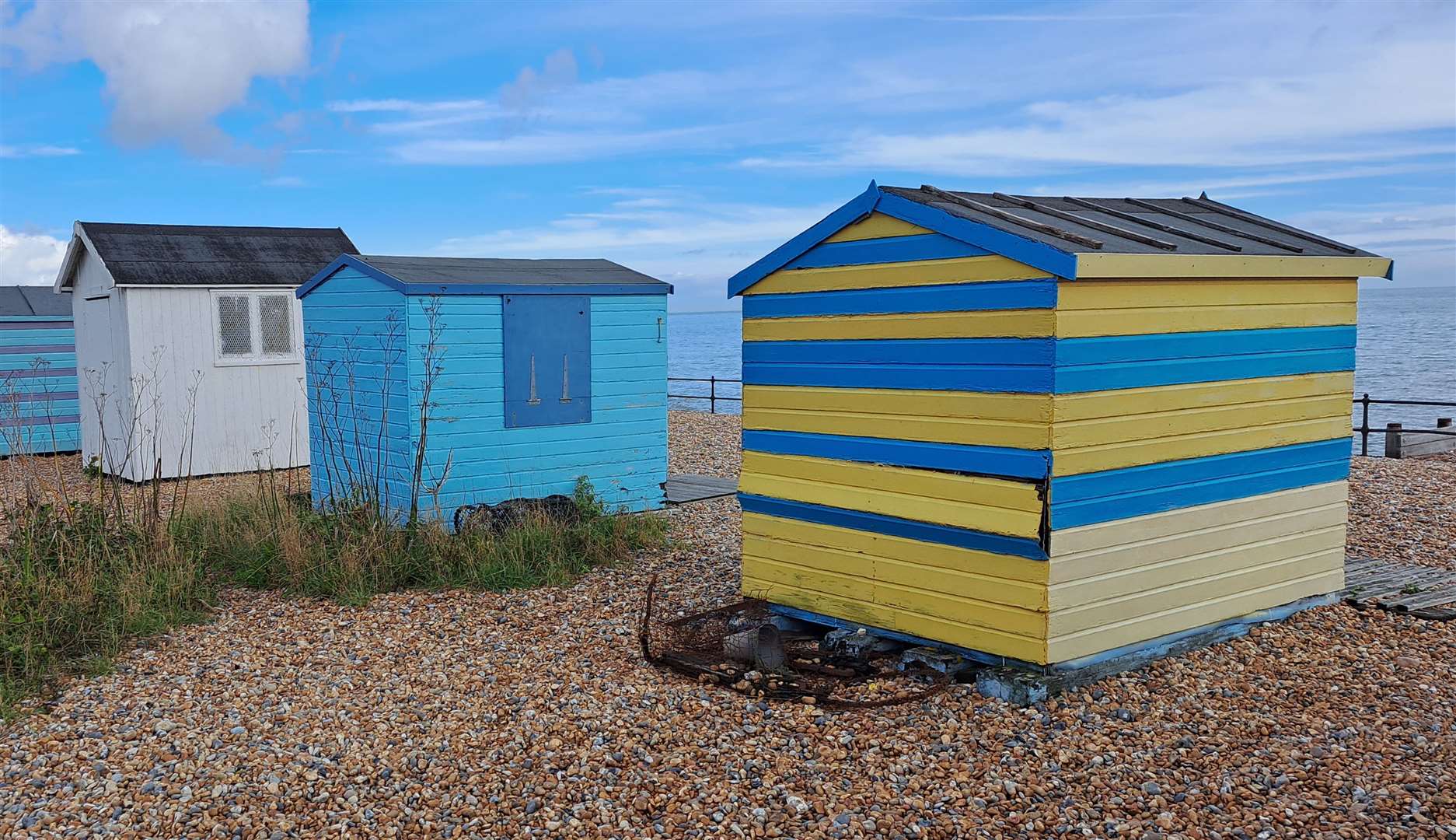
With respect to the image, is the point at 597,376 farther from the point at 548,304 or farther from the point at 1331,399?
the point at 1331,399

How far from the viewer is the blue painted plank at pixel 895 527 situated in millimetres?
5414

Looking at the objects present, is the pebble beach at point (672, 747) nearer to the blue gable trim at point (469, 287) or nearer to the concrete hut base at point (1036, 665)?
the concrete hut base at point (1036, 665)

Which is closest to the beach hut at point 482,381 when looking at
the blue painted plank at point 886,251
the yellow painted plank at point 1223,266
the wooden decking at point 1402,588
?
the blue painted plank at point 886,251

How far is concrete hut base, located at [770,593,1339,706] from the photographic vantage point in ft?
17.9

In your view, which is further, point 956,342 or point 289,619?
point 289,619

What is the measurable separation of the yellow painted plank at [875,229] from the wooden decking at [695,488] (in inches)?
196

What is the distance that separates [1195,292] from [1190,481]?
96cm

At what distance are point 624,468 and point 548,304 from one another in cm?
169

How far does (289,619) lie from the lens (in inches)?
285

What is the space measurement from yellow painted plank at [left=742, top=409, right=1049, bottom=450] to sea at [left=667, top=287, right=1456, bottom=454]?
14.5 ft

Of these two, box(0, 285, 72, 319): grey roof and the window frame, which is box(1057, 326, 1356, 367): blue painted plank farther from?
box(0, 285, 72, 319): grey roof

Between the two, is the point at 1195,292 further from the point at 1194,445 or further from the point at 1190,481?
the point at 1190,481

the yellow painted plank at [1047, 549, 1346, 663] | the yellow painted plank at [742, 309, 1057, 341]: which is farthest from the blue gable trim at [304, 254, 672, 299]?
the yellow painted plank at [1047, 549, 1346, 663]

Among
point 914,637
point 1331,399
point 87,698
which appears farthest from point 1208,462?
point 87,698
